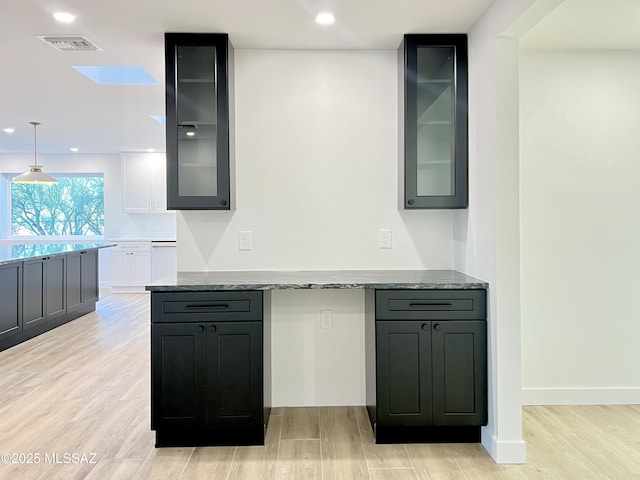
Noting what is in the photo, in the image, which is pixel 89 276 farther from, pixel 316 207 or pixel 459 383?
pixel 459 383

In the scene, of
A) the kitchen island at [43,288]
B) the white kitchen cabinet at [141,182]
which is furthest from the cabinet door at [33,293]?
the white kitchen cabinet at [141,182]

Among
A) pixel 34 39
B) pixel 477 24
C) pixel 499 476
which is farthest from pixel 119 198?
pixel 499 476

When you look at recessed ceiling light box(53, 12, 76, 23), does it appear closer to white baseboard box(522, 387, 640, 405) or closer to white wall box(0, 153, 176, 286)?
white baseboard box(522, 387, 640, 405)

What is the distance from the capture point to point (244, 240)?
306 cm

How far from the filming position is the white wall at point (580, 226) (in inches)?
120

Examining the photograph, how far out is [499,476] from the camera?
7.25 ft

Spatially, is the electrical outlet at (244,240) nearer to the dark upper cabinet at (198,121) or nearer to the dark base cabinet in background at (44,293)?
the dark upper cabinet at (198,121)

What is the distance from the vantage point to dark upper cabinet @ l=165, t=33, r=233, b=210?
2748 mm

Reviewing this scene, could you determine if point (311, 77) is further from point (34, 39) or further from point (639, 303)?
point (639, 303)

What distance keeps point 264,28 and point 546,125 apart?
194cm

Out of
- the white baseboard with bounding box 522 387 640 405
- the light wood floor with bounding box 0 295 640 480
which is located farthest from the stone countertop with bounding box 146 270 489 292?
the white baseboard with bounding box 522 387 640 405

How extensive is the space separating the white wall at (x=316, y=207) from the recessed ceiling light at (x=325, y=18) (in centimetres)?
43

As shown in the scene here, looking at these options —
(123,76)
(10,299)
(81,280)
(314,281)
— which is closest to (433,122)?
(314,281)

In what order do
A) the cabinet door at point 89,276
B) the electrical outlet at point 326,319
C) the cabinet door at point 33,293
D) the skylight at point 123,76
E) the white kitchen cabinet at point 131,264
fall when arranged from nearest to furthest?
the electrical outlet at point 326,319 < the skylight at point 123,76 < the cabinet door at point 33,293 < the cabinet door at point 89,276 < the white kitchen cabinet at point 131,264
